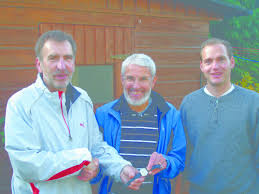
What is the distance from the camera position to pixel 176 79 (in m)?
6.55

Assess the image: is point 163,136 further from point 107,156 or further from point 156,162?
point 107,156

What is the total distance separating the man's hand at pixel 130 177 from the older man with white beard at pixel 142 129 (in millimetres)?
217

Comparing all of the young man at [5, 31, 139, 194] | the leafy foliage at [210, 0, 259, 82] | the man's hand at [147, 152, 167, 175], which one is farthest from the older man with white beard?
the leafy foliage at [210, 0, 259, 82]

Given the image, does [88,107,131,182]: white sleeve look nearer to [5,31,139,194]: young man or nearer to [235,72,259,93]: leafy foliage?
[5,31,139,194]: young man

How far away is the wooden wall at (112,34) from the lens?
4.38 metres

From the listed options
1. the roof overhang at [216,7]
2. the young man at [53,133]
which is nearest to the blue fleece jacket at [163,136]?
the young man at [53,133]

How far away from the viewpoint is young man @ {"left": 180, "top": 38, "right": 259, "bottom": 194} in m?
2.56

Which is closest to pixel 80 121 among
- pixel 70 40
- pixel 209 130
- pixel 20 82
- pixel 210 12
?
pixel 70 40

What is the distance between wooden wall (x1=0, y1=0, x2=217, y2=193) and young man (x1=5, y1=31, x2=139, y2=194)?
5.60ft

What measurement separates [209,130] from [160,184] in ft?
2.17

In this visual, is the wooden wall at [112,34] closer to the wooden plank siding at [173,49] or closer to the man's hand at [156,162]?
the wooden plank siding at [173,49]

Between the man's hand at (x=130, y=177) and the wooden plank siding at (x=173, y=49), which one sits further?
the wooden plank siding at (x=173, y=49)

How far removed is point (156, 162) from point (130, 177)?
0.24 metres

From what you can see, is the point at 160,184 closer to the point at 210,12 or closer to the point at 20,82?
the point at 20,82
